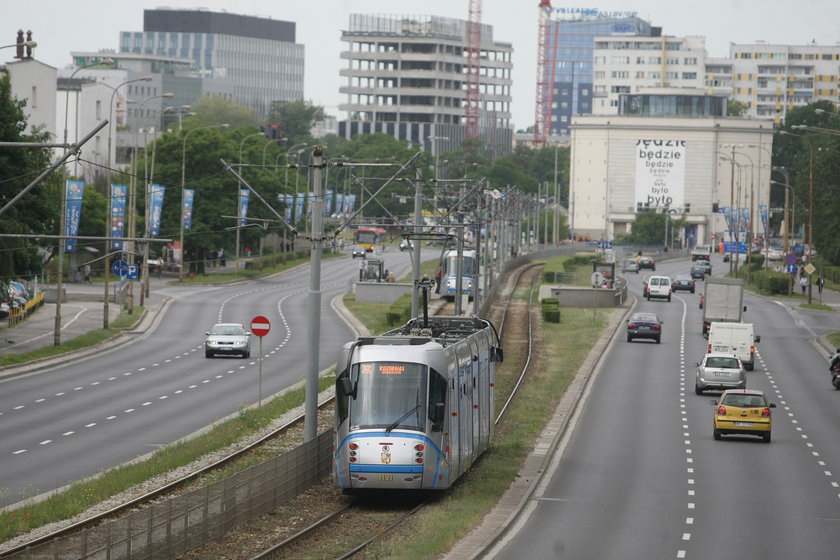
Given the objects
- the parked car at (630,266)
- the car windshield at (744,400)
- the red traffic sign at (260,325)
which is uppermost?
the red traffic sign at (260,325)

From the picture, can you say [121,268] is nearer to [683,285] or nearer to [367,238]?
[683,285]

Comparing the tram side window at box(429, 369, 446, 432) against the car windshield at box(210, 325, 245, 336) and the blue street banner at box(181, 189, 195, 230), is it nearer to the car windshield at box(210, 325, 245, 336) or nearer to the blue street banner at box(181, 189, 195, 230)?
the car windshield at box(210, 325, 245, 336)

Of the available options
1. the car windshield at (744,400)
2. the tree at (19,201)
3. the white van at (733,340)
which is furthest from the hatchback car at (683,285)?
the car windshield at (744,400)

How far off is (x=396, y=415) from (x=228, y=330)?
39.1 meters

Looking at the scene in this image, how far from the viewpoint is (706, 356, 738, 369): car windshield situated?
5297cm

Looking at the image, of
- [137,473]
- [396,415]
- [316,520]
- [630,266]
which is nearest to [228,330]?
[137,473]

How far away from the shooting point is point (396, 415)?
27984 millimetres

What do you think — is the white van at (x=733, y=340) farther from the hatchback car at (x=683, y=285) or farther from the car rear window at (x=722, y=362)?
the hatchback car at (x=683, y=285)

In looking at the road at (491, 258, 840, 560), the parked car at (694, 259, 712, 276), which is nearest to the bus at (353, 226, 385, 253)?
the parked car at (694, 259, 712, 276)

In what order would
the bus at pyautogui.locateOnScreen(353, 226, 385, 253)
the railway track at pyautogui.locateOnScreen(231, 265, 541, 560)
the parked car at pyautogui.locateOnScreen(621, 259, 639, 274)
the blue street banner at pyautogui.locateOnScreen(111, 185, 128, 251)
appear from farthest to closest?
the bus at pyautogui.locateOnScreen(353, 226, 385, 253)
the parked car at pyautogui.locateOnScreen(621, 259, 639, 274)
the blue street banner at pyautogui.locateOnScreen(111, 185, 128, 251)
the railway track at pyautogui.locateOnScreen(231, 265, 541, 560)

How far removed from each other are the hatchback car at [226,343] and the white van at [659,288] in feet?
138

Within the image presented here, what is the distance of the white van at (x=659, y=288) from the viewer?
100 meters

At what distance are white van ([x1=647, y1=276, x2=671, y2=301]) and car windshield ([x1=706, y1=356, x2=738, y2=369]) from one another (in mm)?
47319

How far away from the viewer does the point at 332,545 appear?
24500 mm
